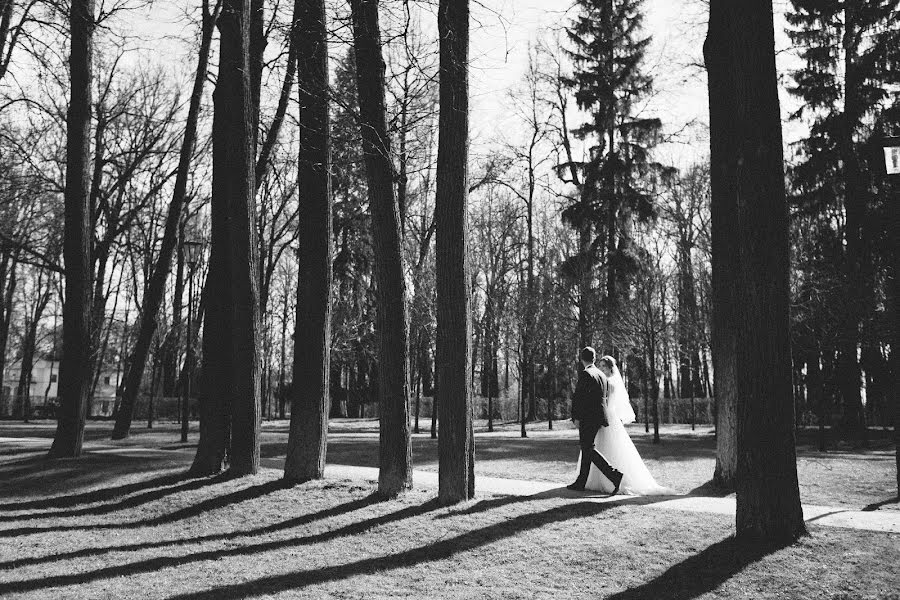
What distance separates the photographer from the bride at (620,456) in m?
9.66

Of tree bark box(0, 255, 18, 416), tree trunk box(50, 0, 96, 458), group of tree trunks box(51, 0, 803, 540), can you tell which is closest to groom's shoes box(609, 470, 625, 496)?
group of tree trunks box(51, 0, 803, 540)

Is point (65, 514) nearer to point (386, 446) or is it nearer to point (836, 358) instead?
point (386, 446)

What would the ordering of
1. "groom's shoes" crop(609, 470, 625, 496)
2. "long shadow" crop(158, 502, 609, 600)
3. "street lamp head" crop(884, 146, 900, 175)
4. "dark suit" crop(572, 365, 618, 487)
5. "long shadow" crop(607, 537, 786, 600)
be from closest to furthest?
"long shadow" crop(607, 537, 786, 600) → "long shadow" crop(158, 502, 609, 600) → "street lamp head" crop(884, 146, 900, 175) → "groom's shoes" crop(609, 470, 625, 496) → "dark suit" crop(572, 365, 618, 487)

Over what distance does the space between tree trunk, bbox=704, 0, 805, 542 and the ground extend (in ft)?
1.46

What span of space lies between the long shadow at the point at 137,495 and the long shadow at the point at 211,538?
2491 mm

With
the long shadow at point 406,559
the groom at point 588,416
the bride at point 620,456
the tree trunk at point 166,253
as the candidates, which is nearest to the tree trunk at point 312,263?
the groom at point 588,416

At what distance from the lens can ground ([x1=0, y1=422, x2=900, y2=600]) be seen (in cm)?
555

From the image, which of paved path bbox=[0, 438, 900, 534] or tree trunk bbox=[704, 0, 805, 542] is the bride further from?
tree trunk bbox=[704, 0, 805, 542]

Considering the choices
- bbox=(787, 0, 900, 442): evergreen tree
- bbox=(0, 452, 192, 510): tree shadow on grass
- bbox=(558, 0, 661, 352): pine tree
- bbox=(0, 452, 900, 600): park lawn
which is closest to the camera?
bbox=(0, 452, 900, 600): park lawn

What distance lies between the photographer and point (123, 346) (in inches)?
1779

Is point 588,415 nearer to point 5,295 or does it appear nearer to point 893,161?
point 893,161

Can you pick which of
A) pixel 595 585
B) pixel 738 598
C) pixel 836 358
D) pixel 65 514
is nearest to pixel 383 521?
pixel 595 585

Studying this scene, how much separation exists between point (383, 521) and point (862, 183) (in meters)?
23.0

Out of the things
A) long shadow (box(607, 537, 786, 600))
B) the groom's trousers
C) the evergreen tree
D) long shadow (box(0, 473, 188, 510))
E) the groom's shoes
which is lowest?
long shadow (box(0, 473, 188, 510))
